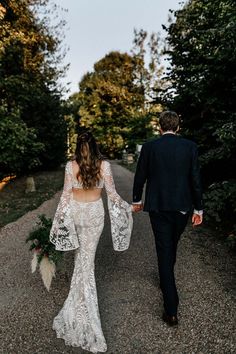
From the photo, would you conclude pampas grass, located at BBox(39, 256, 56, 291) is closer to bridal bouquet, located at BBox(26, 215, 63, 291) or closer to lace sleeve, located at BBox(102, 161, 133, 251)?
bridal bouquet, located at BBox(26, 215, 63, 291)

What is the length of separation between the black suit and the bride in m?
0.45

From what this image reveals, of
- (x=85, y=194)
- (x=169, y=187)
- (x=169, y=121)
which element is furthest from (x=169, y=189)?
(x=85, y=194)

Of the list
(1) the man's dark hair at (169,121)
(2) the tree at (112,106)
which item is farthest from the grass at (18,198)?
(2) the tree at (112,106)

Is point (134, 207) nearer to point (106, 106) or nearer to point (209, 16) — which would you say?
point (209, 16)

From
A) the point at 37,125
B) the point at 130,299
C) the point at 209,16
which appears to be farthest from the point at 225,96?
the point at 37,125

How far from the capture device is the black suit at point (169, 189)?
3607 millimetres

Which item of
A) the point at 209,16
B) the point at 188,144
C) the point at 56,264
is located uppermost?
the point at 209,16

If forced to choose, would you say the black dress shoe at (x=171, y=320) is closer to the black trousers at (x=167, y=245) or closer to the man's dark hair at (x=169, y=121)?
the black trousers at (x=167, y=245)

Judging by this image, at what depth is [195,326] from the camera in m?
3.67

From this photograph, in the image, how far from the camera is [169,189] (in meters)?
3.64

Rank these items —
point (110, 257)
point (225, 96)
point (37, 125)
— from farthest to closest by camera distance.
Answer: point (37, 125), point (225, 96), point (110, 257)

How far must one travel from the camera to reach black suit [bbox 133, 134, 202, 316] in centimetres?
361

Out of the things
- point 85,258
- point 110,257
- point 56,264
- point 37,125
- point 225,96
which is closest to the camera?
point 85,258

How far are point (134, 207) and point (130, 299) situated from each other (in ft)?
4.09
